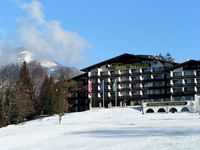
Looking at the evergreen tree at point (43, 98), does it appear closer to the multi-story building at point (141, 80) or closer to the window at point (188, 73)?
the multi-story building at point (141, 80)

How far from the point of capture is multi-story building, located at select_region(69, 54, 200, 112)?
11762cm

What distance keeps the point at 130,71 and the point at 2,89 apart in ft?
144

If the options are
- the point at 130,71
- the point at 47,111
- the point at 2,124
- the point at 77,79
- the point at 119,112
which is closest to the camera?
the point at 2,124

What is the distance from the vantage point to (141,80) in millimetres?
123000

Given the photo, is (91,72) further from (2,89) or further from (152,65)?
(2,89)

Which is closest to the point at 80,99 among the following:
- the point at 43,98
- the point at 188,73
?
the point at 43,98

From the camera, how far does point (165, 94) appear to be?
12106 centimetres

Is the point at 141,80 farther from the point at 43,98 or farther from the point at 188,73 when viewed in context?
the point at 43,98

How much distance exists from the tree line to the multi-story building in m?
7.79

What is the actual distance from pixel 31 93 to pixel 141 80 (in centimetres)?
2955

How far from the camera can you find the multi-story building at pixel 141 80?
117625 millimetres

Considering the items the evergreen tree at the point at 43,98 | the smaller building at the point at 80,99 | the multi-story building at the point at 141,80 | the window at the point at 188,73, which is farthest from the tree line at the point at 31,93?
the window at the point at 188,73

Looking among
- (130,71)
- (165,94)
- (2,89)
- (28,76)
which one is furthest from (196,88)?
(2,89)

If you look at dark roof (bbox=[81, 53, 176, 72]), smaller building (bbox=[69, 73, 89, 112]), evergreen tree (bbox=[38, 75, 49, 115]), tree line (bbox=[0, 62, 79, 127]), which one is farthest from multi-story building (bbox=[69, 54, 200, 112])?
evergreen tree (bbox=[38, 75, 49, 115])
